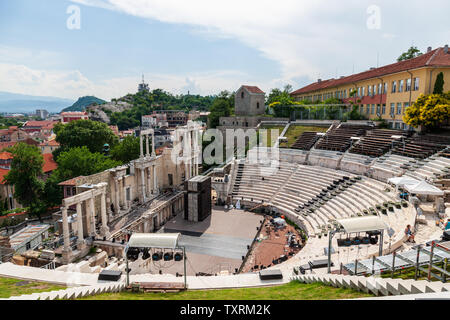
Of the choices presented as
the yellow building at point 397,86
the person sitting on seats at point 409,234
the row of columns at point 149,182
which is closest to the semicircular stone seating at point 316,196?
the person sitting on seats at point 409,234

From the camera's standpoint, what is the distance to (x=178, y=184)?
34969 millimetres

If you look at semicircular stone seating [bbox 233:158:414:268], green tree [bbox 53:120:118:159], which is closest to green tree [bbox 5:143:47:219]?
green tree [bbox 53:120:118:159]

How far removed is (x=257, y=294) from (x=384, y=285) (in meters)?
3.85

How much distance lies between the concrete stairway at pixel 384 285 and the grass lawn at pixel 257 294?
0.22 metres

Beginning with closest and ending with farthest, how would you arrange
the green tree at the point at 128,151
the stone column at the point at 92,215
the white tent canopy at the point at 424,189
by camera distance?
the white tent canopy at the point at 424,189
the stone column at the point at 92,215
the green tree at the point at 128,151

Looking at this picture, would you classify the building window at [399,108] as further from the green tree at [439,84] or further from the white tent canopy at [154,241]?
the white tent canopy at [154,241]

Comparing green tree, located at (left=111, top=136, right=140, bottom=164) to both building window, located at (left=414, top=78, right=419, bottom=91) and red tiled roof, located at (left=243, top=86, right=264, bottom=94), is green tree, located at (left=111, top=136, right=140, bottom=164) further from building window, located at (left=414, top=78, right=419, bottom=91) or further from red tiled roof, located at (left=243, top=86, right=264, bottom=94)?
building window, located at (left=414, top=78, right=419, bottom=91)

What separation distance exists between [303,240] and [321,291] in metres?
14.5

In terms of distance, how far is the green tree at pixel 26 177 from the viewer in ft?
106

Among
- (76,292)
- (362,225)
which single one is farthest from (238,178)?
(76,292)

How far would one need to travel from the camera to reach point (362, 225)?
12039mm

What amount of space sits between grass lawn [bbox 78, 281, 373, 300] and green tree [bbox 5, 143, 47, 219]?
28.1m

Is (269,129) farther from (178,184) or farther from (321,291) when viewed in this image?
(321,291)
